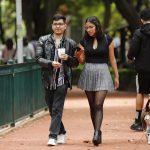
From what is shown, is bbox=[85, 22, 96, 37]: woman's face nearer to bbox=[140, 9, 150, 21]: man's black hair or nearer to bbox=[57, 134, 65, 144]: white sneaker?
bbox=[140, 9, 150, 21]: man's black hair

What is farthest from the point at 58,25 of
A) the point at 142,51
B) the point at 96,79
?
the point at 142,51

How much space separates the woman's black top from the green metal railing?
8.69ft

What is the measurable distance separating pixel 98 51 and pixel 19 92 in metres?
4.27

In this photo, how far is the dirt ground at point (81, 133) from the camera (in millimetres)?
11328

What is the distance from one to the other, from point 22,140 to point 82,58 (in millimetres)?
1868

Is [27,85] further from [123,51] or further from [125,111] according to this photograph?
[123,51]

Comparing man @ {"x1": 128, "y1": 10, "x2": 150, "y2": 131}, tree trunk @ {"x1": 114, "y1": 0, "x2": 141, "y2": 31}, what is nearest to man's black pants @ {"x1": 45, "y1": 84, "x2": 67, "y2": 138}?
man @ {"x1": 128, "y1": 10, "x2": 150, "y2": 131}

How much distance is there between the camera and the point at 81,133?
13266 mm

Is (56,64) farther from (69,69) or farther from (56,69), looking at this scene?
(69,69)

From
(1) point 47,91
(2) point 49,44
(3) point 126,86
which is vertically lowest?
(3) point 126,86

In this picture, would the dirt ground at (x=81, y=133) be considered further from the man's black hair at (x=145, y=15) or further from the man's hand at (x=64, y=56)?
the man's black hair at (x=145, y=15)

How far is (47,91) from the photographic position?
11.4 meters

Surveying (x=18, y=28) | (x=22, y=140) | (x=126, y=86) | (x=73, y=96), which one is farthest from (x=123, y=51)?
(x=22, y=140)

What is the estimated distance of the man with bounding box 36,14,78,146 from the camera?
36.9 feet
